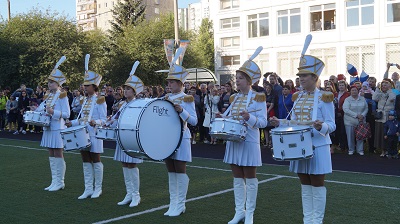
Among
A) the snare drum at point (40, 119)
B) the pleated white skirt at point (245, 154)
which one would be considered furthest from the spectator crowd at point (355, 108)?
the pleated white skirt at point (245, 154)

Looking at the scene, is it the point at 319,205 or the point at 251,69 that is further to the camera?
the point at 251,69

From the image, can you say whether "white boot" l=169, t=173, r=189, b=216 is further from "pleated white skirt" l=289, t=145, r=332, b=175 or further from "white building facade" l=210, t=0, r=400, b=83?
"white building facade" l=210, t=0, r=400, b=83

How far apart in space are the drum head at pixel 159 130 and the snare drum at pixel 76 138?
214 centimetres

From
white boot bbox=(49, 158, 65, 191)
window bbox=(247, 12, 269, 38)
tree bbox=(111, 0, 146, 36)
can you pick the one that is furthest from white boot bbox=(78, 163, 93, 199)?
tree bbox=(111, 0, 146, 36)

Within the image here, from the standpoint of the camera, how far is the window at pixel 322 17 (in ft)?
144

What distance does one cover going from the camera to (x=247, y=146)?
7.47 metres

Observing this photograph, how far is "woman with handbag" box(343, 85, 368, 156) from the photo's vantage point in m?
14.7

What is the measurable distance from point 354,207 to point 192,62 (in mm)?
→ 49485

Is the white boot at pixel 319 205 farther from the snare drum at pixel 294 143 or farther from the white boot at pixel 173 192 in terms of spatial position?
the white boot at pixel 173 192

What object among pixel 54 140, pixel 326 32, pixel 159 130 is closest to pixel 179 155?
pixel 159 130

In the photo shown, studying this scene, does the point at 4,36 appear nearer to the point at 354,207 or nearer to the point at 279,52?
the point at 279,52

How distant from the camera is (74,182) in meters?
11.6

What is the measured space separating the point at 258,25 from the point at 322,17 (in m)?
7.25

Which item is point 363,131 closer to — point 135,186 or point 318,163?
point 135,186
